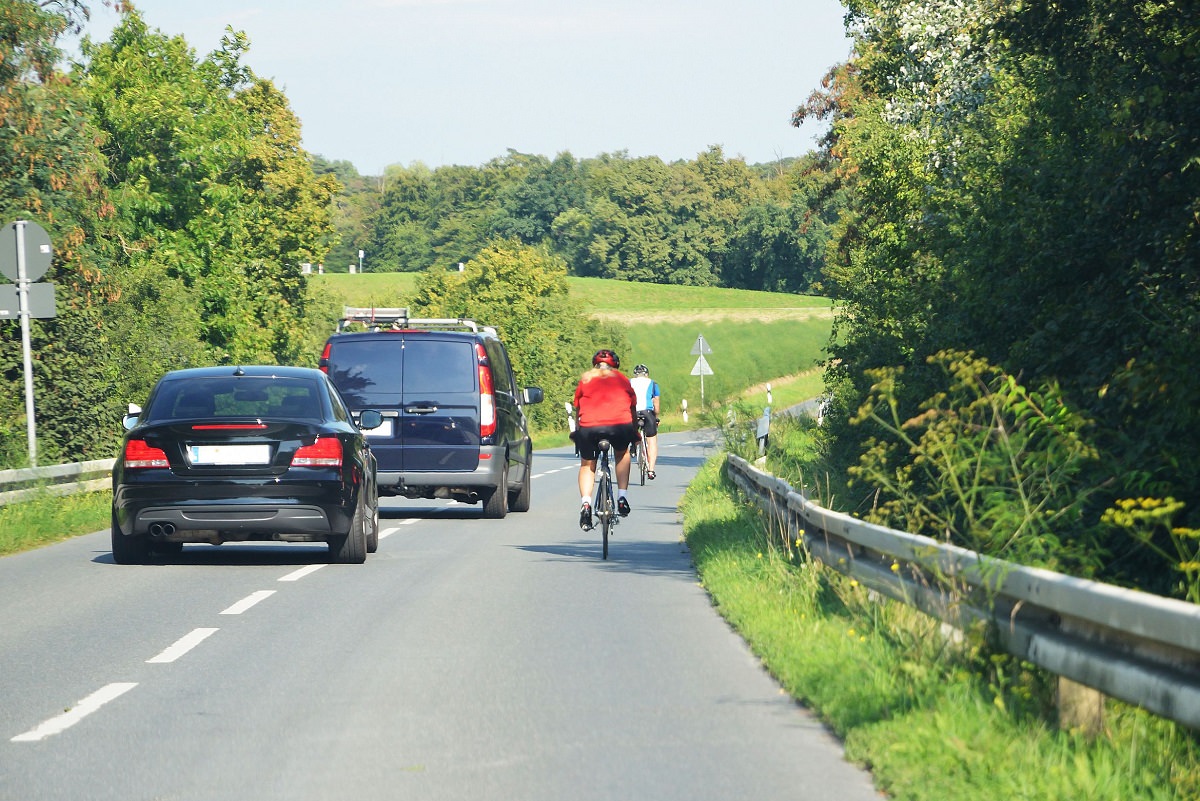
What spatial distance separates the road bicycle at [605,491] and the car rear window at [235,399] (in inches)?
107

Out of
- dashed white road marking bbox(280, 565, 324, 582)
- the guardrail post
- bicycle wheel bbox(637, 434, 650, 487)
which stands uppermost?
the guardrail post

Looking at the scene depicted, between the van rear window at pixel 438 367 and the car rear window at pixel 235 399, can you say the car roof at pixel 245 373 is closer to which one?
the car rear window at pixel 235 399

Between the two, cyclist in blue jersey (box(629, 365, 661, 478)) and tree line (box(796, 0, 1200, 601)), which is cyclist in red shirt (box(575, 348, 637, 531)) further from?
cyclist in blue jersey (box(629, 365, 661, 478))

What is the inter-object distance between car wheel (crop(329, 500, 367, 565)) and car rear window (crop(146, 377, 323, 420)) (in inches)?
37.9

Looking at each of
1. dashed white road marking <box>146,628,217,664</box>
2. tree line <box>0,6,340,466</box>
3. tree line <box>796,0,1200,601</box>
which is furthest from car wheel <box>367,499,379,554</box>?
tree line <box>0,6,340,466</box>

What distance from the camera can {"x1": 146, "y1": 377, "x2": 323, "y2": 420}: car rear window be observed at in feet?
45.8

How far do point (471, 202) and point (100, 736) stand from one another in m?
163

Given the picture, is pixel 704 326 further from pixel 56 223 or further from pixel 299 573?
pixel 299 573

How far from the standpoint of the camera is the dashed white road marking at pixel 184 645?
29.6 ft

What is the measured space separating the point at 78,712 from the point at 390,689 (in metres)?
1.46

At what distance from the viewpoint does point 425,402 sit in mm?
19234

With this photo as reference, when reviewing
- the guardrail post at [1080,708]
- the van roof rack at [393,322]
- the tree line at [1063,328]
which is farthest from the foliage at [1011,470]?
the van roof rack at [393,322]

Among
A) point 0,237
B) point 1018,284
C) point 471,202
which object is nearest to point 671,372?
point 471,202

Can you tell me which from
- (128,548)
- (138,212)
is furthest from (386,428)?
(138,212)
